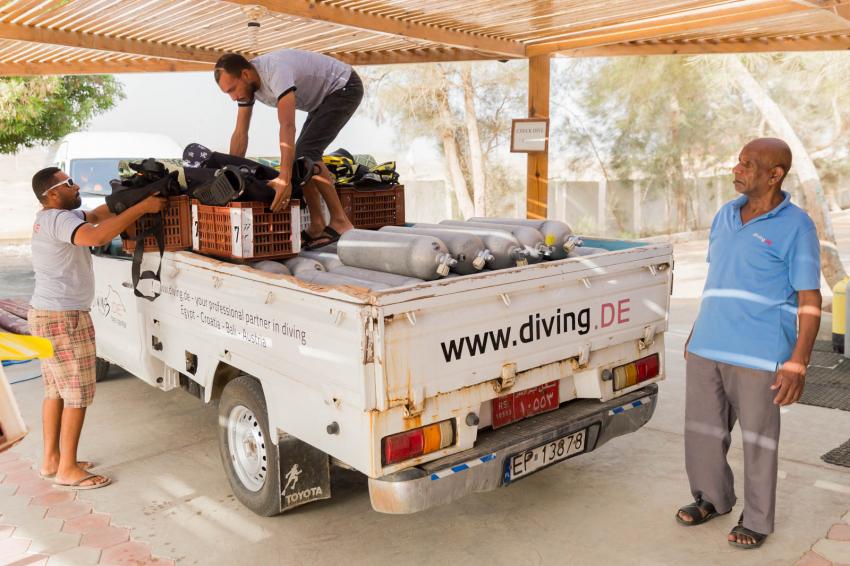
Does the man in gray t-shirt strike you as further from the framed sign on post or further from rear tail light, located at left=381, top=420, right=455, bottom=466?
the framed sign on post

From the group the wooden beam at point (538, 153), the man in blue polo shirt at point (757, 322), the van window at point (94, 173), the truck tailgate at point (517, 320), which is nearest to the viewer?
the truck tailgate at point (517, 320)

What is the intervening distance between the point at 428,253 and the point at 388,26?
407cm

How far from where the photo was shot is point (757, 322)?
351cm

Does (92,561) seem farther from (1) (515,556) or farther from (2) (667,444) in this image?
(2) (667,444)

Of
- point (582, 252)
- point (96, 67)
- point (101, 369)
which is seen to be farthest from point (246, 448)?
point (96, 67)

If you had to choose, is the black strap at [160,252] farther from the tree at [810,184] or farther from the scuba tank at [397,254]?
the tree at [810,184]

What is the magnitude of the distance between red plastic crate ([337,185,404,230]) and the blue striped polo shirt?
8.73ft

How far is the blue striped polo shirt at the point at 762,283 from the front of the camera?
134 inches

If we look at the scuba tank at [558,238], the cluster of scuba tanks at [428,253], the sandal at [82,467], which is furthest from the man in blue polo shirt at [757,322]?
the sandal at [82,467]

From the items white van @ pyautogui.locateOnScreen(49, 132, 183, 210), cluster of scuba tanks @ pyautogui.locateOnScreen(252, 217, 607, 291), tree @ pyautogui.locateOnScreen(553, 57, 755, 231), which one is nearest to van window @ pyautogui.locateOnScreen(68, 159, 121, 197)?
white van @ pyautogui.locateOnScreen(49, 132, 183, 210)

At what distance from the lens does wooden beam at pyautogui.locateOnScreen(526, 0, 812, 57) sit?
239 inches

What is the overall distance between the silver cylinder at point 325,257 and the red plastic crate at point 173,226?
0.73m

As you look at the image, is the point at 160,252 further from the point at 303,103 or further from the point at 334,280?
the point at 303,103

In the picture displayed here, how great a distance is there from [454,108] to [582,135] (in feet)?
14.4
